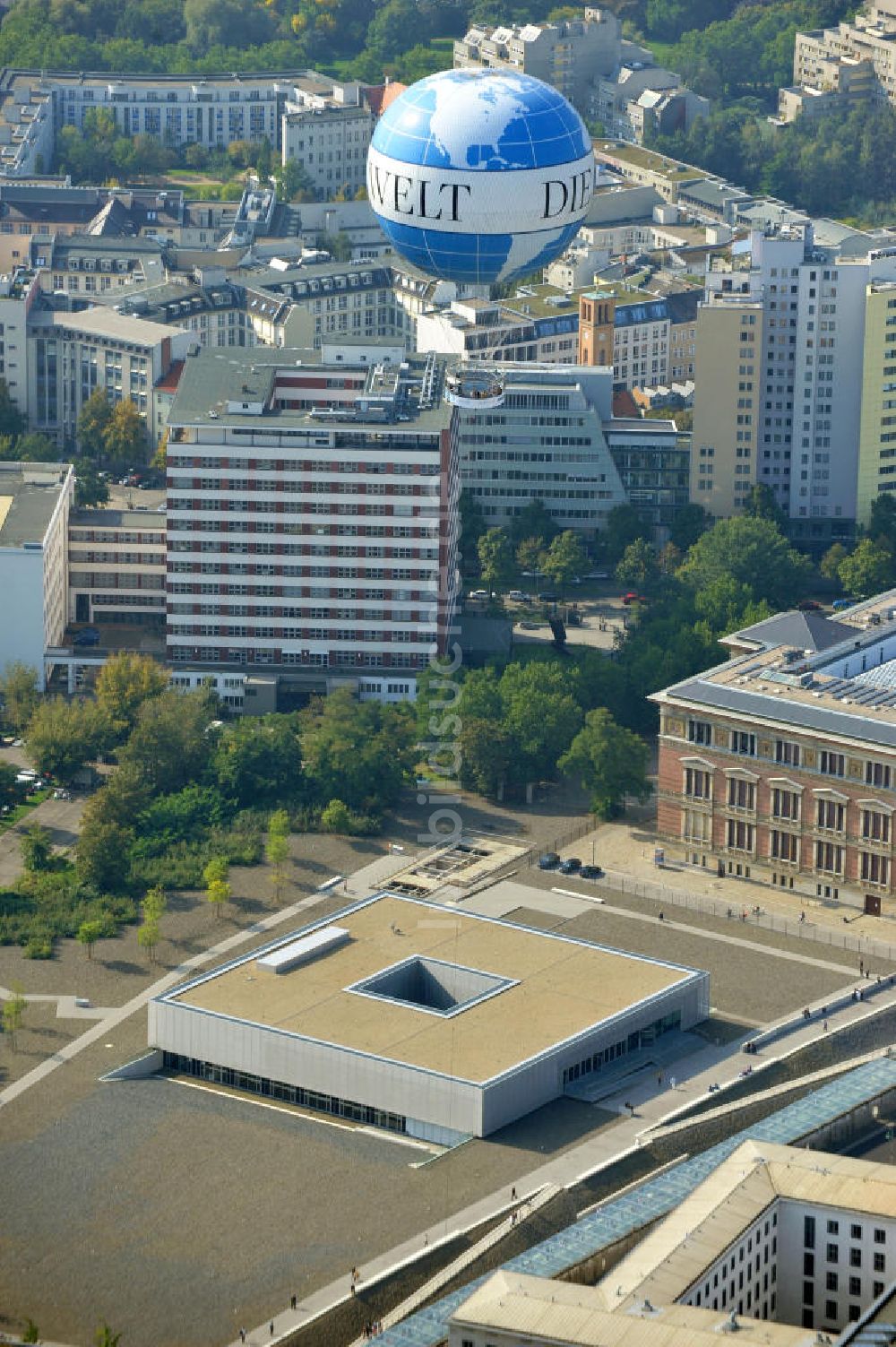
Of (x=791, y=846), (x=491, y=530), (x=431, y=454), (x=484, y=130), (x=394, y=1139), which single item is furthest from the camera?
(x=491, y=530)

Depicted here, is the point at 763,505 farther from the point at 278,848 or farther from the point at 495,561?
the point at 278,848

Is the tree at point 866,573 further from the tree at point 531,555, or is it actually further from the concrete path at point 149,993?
the concrete path at point 149,993

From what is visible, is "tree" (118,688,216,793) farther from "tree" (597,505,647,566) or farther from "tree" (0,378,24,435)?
"tree" (0,378,24,435)

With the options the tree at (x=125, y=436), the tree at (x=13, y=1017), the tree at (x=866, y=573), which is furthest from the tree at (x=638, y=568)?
the tree at (x=13, y=1017)

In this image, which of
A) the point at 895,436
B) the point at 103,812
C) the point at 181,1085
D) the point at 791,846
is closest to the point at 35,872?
the point at 103,812

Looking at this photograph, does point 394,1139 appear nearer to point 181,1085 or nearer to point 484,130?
point 181,1085

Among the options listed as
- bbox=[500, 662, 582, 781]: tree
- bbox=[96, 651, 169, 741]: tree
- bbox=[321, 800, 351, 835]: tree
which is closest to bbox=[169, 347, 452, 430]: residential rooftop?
bbox=[96, 651, 169, 741]: tree
